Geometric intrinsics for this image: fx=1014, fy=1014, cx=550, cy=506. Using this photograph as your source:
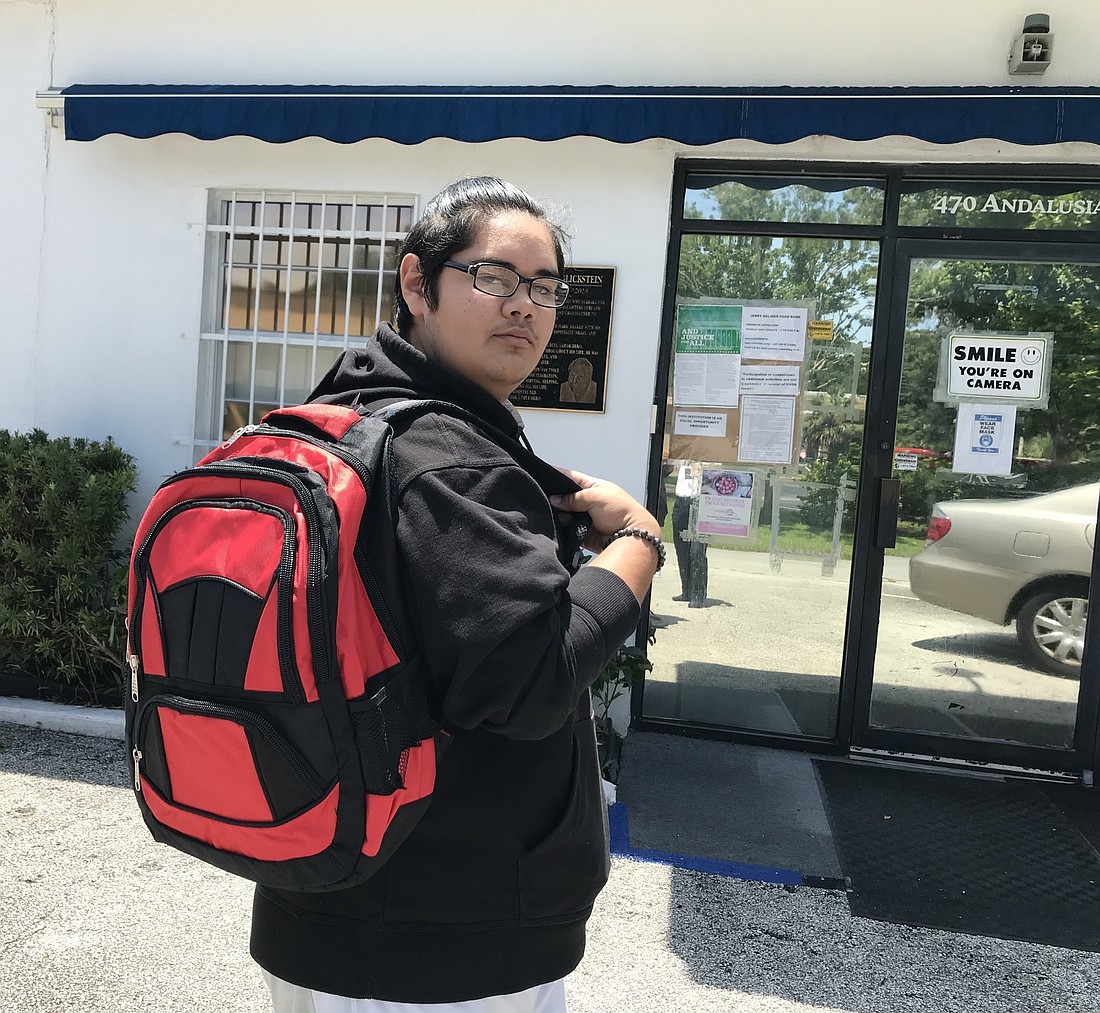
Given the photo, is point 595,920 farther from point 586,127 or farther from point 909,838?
point 586,127

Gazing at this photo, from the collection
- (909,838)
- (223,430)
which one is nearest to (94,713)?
(223,430)

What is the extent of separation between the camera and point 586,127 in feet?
14.5

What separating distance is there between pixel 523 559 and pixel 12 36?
5619mm

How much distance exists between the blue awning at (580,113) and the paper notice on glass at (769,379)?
1075mm

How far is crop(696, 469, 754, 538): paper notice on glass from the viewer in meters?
4.96

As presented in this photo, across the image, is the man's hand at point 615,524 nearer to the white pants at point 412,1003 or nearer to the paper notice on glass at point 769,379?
the white pants at point 412,1003

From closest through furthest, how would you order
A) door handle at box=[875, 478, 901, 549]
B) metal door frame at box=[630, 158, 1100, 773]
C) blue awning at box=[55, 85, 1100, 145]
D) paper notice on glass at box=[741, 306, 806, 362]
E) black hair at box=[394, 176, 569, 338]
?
black hair at box=[394, 176, 569, 338], blue awning at box=[55, 85, 1100, 145], metal door frame at box=[630, 158, 1100, 773], door handle at box=[875, 478, 901, 549], paper notice on glass at box=[741, 306, 806, 362]

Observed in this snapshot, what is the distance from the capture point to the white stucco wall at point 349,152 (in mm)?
4527

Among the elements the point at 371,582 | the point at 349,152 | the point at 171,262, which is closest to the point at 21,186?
the point at 171,262

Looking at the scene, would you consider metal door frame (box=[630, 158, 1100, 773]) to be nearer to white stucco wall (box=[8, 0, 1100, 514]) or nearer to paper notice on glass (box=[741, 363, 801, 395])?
white stucco wall (box=[8, 0, 1100, 514])

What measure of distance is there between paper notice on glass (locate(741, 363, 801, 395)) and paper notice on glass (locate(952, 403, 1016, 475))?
2.56ft

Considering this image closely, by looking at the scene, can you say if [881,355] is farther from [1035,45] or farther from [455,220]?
[455,220]

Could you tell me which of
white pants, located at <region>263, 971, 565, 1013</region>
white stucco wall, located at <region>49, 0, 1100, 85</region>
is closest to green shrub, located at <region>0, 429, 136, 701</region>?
white stucco wall, located at <region>49, 0, 1100, 85</region>

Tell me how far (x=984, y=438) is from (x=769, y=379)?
1.03 meters
